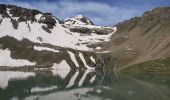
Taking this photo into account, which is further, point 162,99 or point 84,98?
→ point 84,98

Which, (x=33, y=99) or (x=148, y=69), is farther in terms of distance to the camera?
(x=148, y=69)

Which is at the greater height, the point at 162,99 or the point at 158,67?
the point at 162,99

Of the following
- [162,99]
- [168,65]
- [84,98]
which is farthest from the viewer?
[168,65]

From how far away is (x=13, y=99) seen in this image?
7919 cm

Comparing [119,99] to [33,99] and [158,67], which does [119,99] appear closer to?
[33,99]

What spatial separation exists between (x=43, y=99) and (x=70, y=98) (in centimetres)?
617

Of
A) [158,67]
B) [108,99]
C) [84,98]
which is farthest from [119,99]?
[158,67]

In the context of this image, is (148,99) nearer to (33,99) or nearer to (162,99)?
(162,99)

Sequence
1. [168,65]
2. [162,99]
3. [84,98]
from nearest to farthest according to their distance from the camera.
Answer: [162,99], [84,98], [168,65]

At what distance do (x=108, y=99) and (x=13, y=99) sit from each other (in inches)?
837

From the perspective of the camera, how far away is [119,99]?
77750 mm

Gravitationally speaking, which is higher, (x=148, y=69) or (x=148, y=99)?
(x=148, y=99)

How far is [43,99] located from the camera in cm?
8006

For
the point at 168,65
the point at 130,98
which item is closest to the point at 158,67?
the point at 168,65
